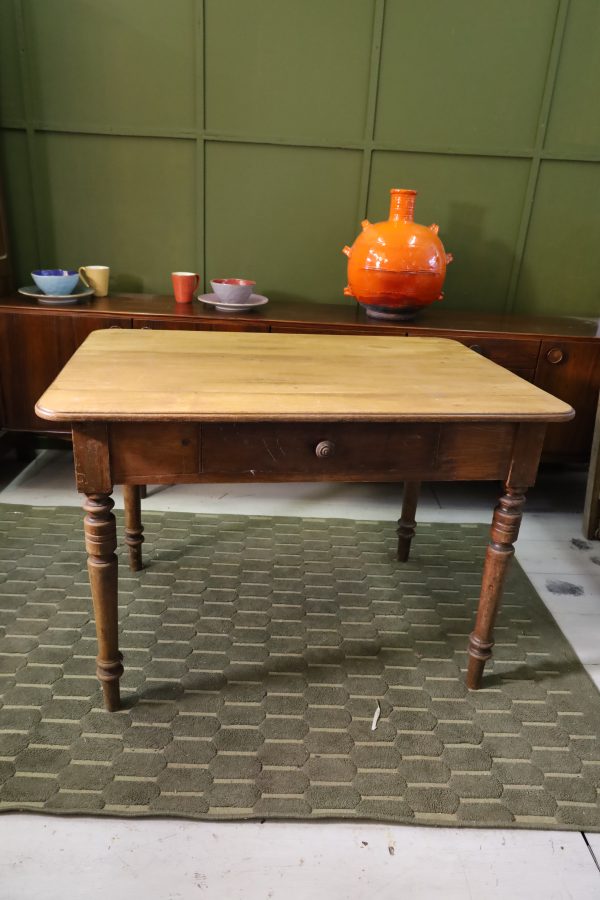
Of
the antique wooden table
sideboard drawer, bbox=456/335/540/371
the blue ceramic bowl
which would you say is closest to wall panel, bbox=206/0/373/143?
the blue ceramic bowl

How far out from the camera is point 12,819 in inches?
48.2

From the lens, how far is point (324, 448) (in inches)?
50.6

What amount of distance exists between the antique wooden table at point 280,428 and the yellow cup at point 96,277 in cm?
125

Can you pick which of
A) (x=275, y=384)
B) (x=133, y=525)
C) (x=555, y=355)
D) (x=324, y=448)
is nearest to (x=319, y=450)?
(x=324, y=448)

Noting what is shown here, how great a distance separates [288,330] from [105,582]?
141 cm

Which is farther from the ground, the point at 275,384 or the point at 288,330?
the point at 275,384

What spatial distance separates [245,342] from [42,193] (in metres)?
1.67

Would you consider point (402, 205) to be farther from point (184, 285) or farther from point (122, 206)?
point (122, 206)

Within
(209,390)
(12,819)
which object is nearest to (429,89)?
(209,390)

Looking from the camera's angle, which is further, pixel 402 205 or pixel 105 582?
pixel 402 205

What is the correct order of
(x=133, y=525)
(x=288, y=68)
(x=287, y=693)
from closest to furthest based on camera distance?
(x=287, y=693) < (x=133, y=525) < (x=288, y=68)

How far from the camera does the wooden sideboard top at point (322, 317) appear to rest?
241 cm

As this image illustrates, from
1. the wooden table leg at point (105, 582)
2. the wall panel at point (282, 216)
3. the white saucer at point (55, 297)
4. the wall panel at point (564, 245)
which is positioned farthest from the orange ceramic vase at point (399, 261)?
the wooden table leg at point (105, 582)

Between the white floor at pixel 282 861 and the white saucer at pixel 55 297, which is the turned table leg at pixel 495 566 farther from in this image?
the white saucer at pixel 55 297
